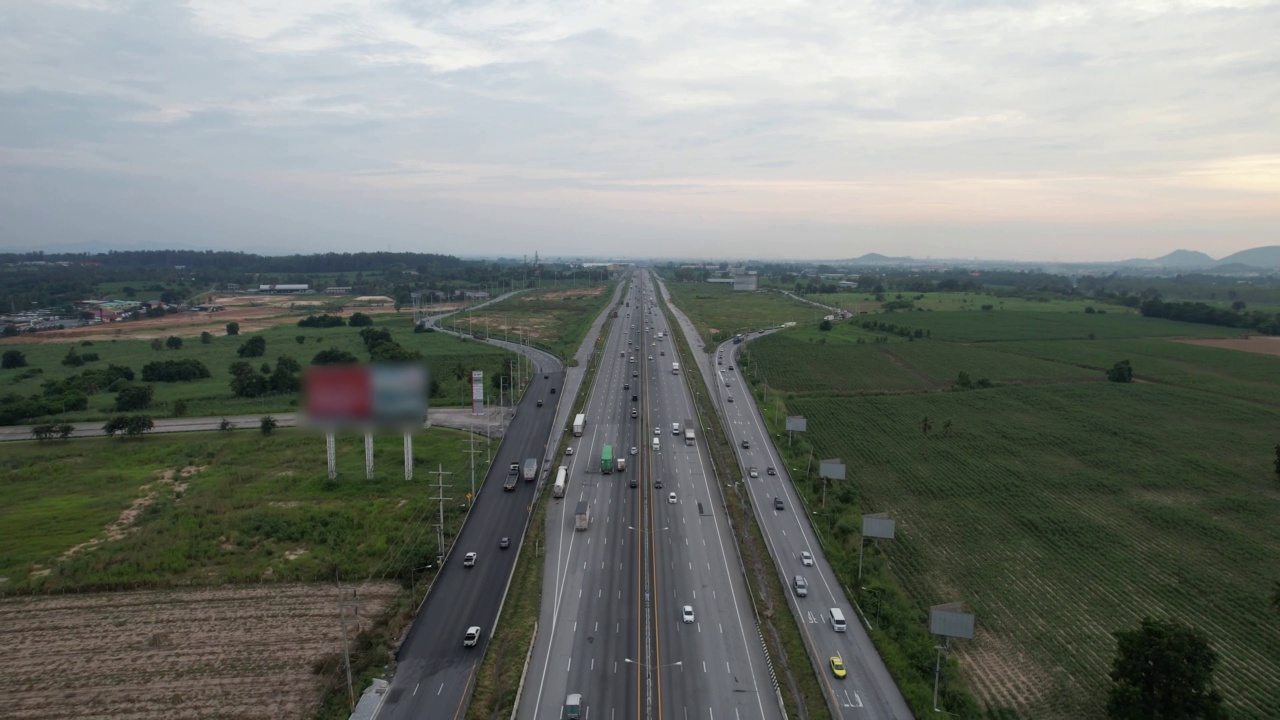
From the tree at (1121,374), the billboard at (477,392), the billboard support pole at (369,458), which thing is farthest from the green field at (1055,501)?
the billboard support pole at (369,458)

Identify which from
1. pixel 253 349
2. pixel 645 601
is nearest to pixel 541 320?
pixel 253 349

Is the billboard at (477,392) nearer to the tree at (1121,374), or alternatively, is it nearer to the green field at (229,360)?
the green field at (229,360)

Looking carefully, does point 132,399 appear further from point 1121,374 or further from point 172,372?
point 1121,374

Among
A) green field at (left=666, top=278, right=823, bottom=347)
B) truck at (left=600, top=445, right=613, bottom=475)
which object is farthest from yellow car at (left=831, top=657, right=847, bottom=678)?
green field at (left=666, top=278, right=823, bottom=347)

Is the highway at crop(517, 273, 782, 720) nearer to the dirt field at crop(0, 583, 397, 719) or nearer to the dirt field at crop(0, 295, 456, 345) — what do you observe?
the dirt field at crop(0, 583, 397, 719)

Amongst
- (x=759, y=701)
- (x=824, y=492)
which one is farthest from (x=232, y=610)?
(x=824, y=492)

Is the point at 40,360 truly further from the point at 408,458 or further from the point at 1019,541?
the point at 1019,541
